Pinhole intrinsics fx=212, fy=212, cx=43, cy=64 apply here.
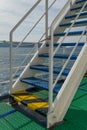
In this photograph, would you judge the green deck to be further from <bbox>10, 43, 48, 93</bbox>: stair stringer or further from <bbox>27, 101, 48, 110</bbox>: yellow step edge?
<bbox>10, 43, 48, 93</bbox>: stair stringer

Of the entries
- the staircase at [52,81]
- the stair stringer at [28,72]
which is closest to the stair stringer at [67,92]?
the staircase at [52,81]

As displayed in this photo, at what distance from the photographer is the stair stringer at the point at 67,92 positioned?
104 inches

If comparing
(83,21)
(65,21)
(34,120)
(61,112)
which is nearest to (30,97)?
(34,120)

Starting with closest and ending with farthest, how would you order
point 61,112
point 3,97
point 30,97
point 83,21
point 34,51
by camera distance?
point 61,112, point 30,97, point 83,21, point 3,97, point 34,51

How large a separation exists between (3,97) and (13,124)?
1.02 m

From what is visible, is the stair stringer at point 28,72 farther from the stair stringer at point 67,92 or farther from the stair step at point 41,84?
the stair stringer at point 67,92

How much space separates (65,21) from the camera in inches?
167

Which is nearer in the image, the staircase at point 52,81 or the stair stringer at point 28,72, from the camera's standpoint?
the staircase at point 52,81

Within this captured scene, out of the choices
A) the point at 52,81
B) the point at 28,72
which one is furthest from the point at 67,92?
the point at 28,72

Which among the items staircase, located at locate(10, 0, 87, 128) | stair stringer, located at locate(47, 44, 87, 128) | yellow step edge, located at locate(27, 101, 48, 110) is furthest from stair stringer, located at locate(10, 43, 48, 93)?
stair stringer, located at locate(47, 44, 87, 128)

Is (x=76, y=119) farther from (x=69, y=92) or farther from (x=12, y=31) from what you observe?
(x=12, y=31)

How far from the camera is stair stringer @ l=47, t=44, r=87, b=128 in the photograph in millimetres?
2639

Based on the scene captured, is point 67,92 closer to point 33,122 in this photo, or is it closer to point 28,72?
point 33,122

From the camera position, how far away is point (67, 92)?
2.76 metres
